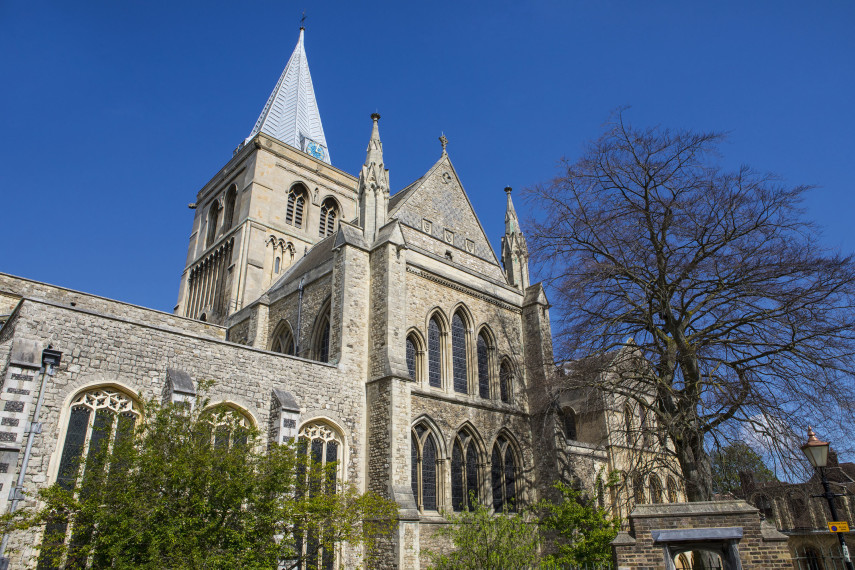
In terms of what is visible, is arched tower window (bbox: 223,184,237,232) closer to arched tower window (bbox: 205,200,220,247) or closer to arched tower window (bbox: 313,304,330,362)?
arched tower window (bbox: 205,200,220,247)

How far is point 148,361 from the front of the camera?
13141 mm

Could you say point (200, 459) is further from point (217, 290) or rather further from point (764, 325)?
point (217, 290)

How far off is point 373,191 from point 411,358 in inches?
218

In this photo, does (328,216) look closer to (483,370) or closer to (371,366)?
(483,370)

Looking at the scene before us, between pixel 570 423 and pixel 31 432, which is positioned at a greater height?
pixel 570 423

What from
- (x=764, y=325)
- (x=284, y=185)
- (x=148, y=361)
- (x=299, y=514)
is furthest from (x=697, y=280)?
(x=284, y=185)

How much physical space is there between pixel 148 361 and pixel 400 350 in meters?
6.53

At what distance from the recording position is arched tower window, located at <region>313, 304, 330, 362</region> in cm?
1861

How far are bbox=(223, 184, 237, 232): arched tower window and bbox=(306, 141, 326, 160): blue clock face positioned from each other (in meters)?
6.39

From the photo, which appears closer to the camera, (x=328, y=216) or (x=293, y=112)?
(x=328, y=216)

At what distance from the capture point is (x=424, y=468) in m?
17.0

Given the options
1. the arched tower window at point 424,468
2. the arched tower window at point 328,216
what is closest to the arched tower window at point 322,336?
the arched tower window at point 424,468

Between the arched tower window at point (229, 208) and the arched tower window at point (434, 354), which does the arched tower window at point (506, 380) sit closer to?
the arched tower window at point (434, 354)

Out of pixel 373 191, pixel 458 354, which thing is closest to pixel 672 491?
pixel 458 354
